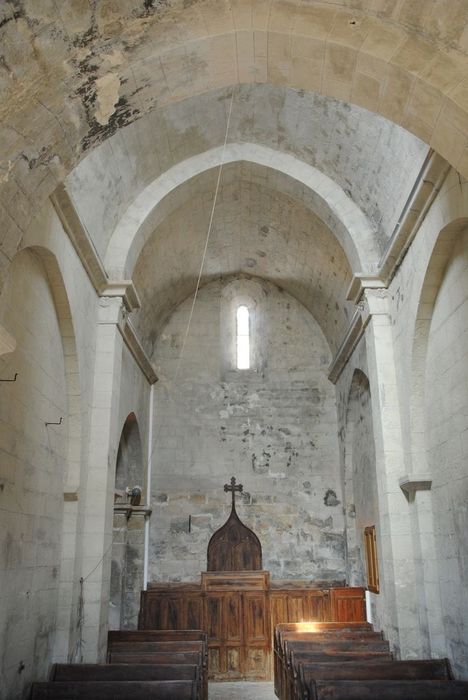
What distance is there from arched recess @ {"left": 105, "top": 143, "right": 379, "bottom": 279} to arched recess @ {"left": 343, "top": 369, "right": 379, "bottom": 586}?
102 inches

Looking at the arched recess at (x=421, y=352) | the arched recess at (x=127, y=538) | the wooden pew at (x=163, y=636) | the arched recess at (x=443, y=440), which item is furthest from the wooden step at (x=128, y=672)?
the arched recess at (x=127, y=538)

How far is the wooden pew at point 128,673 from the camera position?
22.4 ft

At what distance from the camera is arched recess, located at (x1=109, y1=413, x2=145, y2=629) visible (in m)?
11.6

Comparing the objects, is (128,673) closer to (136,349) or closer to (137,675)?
(137,675)

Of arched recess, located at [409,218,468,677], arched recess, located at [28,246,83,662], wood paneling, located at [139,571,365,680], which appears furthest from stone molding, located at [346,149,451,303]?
wood paneling, located at [139,571,365,680]

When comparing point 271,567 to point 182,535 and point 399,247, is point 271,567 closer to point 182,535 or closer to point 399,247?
Answer: point 182,535

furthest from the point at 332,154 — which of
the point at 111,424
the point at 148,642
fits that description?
the point at 148,642

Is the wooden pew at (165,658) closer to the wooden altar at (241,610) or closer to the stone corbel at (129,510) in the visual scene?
the wooden altar at (241,610)

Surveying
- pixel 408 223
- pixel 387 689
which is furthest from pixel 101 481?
pixel 408 223

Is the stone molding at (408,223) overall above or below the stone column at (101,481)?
above

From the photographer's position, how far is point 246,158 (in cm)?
1021

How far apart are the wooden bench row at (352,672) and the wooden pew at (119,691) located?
4.34 ft

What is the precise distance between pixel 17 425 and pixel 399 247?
5429mm

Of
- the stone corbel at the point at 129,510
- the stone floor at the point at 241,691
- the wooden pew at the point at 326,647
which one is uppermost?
the stone corbel at the point at 129,510
